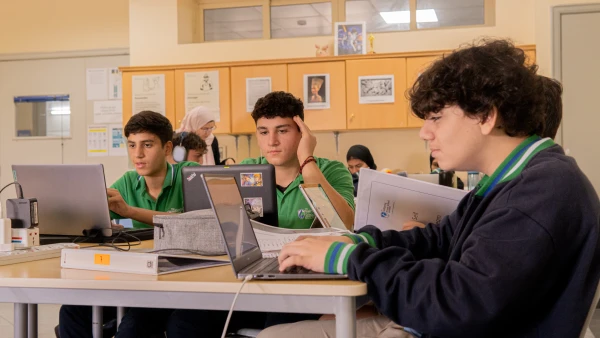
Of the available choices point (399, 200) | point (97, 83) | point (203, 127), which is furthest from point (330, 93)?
point (399, 200)

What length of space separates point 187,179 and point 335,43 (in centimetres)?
355

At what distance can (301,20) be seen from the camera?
551 cm

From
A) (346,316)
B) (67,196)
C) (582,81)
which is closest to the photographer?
(346,316)

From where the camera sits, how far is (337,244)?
1139mm

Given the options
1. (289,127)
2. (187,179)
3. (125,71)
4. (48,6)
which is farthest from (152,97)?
(187,179)

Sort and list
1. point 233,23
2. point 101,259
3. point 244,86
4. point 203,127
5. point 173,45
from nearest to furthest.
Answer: point 101,259, point 203,127, point 244,86, point 173,45, point 233,23

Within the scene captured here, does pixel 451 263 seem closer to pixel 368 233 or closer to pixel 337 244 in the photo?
pixel 337 244

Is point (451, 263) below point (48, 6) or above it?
below

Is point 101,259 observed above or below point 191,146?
below

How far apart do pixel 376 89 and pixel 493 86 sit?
3.89 m

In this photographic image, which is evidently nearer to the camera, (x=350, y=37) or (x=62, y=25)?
(x=350, y=37)

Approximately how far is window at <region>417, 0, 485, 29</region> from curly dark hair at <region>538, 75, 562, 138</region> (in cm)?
418

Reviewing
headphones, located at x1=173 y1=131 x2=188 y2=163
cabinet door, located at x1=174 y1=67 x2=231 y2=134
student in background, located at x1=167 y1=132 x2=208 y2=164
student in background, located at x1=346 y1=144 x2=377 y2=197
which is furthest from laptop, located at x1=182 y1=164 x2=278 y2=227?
cabinet door, located at x1=174 y1=67 x2=231 y2=134

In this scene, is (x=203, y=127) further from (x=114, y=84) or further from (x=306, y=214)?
(x=306, y=214)
